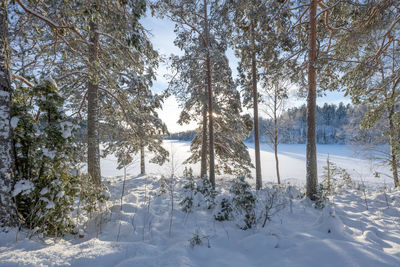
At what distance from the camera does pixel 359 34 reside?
15.0 feet

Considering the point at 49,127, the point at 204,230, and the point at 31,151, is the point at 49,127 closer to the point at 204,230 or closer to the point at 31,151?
the point at 31,151

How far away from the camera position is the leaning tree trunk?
2436mm

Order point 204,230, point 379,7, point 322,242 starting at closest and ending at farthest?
point 322,242 < point 204,230 < point 379,7

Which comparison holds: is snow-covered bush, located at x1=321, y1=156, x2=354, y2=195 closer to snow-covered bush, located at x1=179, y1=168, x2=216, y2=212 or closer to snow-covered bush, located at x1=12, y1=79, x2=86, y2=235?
snow-covered bush, located at x1=179, y1=168, x2=216, y2=212

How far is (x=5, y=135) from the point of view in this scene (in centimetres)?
254

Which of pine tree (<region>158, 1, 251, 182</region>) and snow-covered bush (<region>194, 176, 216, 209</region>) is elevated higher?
pine tree (<region>158, 1, 251, 182</region>)

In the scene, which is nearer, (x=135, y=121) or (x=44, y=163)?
(x=44, y=163)

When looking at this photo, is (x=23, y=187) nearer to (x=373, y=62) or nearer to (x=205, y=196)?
(x=205, y=196)

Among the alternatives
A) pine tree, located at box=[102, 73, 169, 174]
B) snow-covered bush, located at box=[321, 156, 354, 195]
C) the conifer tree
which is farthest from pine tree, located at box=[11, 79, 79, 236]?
snow-covered bush, located at box=[321, 156, 354, 195]

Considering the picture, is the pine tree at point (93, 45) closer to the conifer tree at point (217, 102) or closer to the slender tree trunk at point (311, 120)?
the conifer tree at point (217, 102)

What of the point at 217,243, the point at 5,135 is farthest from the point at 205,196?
the point at 5,135

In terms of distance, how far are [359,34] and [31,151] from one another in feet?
26.9

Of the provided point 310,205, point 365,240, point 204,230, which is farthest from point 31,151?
point 310,205

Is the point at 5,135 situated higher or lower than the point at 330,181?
higher
